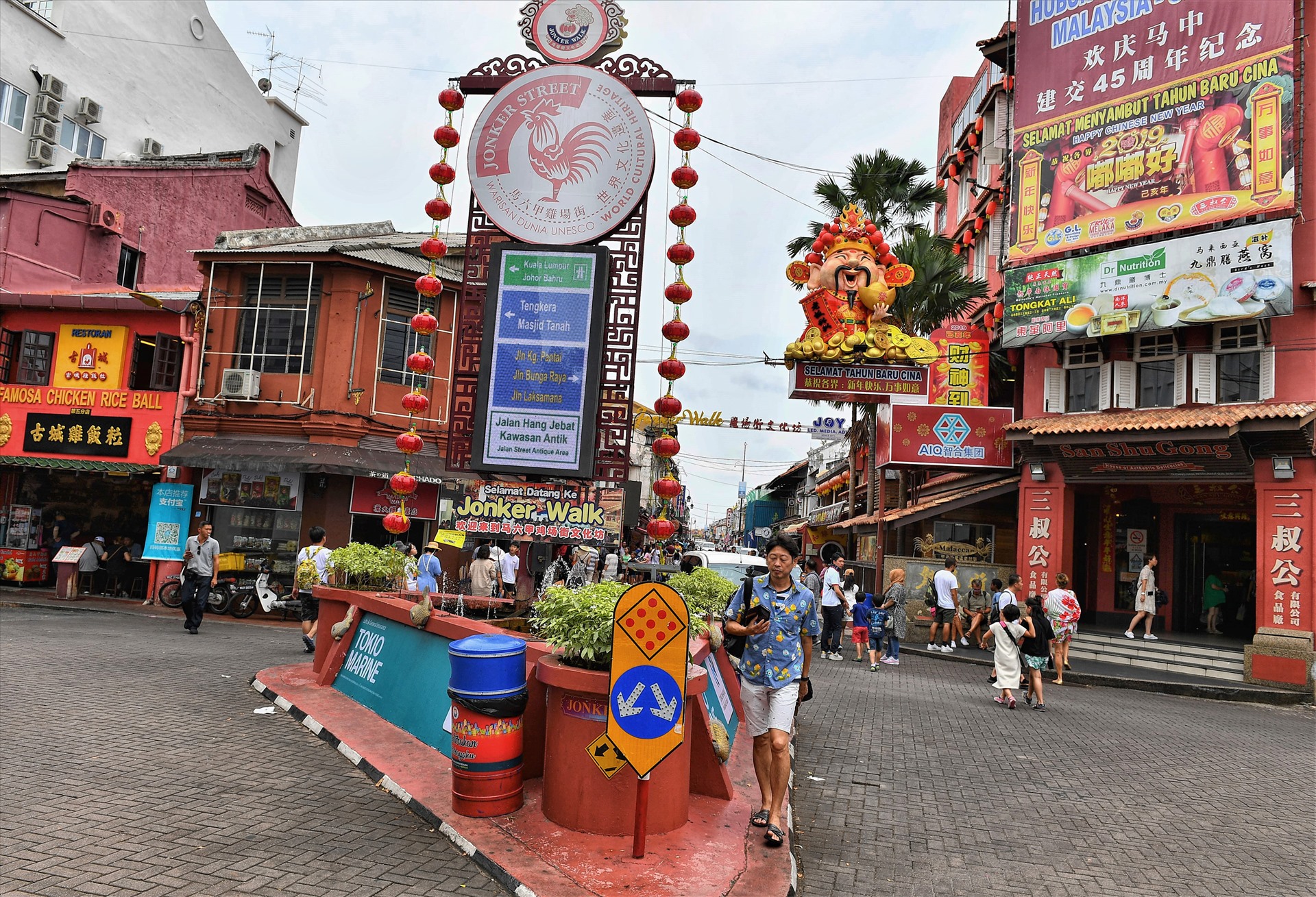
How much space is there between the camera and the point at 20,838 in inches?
183

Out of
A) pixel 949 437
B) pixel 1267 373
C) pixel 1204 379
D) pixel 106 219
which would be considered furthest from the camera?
pixel 106 219

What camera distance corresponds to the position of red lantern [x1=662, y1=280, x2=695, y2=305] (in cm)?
911

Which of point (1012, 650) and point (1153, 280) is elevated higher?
point (1153, 280)

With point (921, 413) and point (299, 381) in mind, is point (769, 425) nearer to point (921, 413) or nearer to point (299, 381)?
point (921, 413)

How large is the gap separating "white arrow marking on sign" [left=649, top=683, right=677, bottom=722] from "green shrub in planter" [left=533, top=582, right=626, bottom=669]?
0.48m

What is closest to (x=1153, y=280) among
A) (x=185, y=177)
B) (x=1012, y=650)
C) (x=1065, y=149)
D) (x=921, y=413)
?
(x=1065, y=149)

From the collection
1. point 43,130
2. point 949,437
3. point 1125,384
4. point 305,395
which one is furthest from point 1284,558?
point 43,130

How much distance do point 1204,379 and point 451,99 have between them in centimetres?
1544

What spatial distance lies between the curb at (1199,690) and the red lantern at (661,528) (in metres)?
9.74

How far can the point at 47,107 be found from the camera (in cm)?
2836

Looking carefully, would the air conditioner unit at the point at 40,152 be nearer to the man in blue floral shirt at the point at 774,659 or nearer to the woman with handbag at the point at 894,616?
the woman with handbag at the point at 894,616

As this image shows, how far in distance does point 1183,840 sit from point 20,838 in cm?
768

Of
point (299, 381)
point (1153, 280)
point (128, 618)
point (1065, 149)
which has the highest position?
point (1065, 149)

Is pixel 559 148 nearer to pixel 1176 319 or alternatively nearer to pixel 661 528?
pixel 661 528
